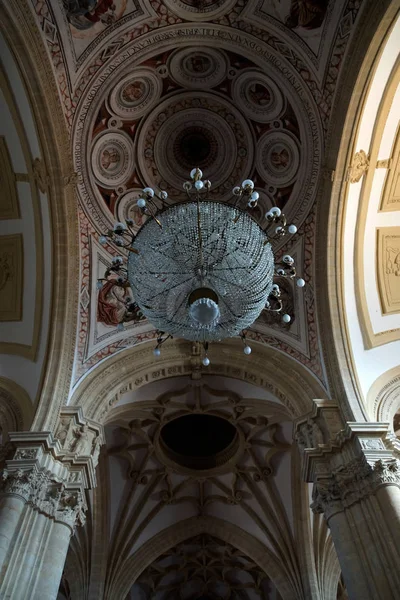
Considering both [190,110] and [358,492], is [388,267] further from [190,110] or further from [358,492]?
[190,110]

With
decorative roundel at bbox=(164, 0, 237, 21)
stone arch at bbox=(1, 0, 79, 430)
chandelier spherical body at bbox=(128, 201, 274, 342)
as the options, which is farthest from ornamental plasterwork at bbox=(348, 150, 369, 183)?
stone arch at bbox=(1, 0, 79, 430)

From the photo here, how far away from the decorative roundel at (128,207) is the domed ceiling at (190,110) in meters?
0.02

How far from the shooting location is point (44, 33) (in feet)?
26.7

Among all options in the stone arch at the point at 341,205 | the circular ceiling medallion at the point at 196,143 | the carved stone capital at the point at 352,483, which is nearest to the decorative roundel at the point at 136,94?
the circular ceiling medallion at the point at 196,143

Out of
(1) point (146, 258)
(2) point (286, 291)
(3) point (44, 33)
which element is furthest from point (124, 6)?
(2) point (286, 291)

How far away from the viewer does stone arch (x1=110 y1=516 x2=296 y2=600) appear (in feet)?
38.3

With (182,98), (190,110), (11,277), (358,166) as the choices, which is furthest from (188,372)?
(182,98)

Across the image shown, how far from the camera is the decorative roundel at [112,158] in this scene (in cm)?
980

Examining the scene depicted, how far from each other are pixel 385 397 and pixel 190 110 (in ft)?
20.2

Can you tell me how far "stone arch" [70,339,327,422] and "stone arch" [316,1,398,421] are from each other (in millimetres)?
510

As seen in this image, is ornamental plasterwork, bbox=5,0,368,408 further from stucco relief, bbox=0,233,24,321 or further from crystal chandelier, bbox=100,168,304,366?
crystal chandelier, bbox=100,168,304,366

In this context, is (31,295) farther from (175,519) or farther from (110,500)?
(175,519)

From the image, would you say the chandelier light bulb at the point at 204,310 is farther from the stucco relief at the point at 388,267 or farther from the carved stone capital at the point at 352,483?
the stucco relief at the point at 388,267

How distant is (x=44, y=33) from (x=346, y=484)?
779cm
